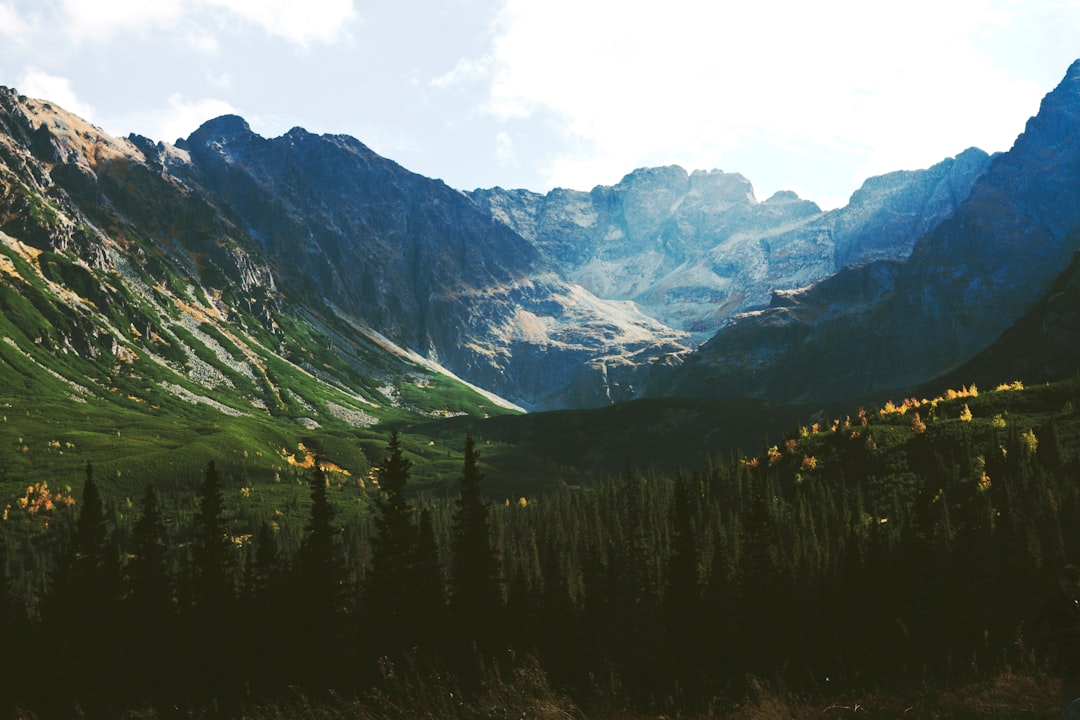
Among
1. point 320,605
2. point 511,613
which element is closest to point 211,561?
point 320,605

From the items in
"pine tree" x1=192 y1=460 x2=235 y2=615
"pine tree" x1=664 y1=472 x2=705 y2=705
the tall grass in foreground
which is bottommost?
"pine tree" x1=664 y1=472 x2=705 y2=705

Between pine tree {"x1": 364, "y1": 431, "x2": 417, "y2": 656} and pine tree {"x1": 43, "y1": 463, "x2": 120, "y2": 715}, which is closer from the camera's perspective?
pine tree {"x1": 364, "y1": 431, "x2": 417, "y2": 656}

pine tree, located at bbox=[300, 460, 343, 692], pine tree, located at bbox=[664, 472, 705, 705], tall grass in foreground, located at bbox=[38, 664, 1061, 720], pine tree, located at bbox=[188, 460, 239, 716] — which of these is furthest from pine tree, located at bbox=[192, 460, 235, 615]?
pine tree, located at bbox=[664, 472, 705, 705]

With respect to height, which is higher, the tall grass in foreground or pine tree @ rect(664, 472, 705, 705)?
the tall grass in foreground

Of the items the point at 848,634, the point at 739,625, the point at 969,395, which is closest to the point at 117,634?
the point at 739,625

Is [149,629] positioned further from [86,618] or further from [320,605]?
Result: [320,605]

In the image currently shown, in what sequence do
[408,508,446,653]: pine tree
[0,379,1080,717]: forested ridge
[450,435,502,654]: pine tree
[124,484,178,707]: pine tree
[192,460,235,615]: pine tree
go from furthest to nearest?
1. [192,460,235,615]: pine tree
2. [124,484,178,707]: pine tree
3. [450,435,502,654]: pine tree
4. [408,508,446,653]: pine tree
5. [0,379,1080,717]: forested ridge

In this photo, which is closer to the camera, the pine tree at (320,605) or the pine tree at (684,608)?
the pine tree at (320,605)

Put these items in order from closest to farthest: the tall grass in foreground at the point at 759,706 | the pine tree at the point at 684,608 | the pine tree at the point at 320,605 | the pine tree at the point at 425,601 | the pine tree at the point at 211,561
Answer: the tall grass in foreground at the point at 759,706
the pine tree at the point at 320,605
the pine tree at the point at 425,601
the pine tree at the point at 211,561
the pine tree at the point at 684,608

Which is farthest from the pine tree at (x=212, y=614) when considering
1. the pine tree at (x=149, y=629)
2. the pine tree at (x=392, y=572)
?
the pine tree at (x=392, y=572)

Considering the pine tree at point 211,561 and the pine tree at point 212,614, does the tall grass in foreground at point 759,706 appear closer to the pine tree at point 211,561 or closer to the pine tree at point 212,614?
the pine tree at point 212,614

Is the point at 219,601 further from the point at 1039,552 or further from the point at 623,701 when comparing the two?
the point at 1039,552

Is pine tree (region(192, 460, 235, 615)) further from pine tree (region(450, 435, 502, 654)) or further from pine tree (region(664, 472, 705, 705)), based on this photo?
pine tree (region(664, 472, 705, 705))

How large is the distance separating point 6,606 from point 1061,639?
7715 cm
